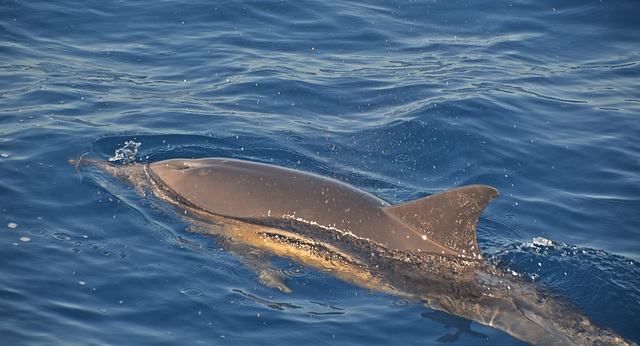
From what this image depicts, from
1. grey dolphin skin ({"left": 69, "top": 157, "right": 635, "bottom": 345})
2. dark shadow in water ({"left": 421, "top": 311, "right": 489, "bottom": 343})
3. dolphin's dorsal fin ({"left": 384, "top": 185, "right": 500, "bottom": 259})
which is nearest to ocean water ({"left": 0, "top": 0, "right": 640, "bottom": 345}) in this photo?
dark shadow in water ({"left": 421, "top": 311, "right": 489, "bottom": 343})

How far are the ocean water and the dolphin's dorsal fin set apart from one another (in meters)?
0.83

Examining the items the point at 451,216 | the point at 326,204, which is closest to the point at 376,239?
the point at 326,204

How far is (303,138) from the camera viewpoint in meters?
11.3

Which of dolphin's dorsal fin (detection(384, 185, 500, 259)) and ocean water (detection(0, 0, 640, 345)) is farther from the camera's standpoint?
dolphin's dorsal fin (detection(384, 185, 500, 259))

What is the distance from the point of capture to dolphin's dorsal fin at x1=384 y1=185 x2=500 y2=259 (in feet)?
22.7

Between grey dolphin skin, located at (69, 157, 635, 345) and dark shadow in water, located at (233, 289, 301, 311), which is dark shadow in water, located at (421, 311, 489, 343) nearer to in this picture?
grey dolphin skin, located at (69, 157, 635, 345)

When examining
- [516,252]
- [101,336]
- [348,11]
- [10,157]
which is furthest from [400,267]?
[348,11]

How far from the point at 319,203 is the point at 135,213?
101 inches

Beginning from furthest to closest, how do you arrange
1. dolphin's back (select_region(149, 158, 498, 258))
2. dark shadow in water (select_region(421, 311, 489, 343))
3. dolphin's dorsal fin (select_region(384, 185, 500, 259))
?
dolphin's back (select_region(149, 158, 498, 258)), dolphin's dorsal fin (select_region(384, 185, 500, 259)), dark shadow in water (select_region(421, 311, 489, 343))

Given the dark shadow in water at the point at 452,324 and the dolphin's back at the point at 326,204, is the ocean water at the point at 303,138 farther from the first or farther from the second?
the dolphin's back at the point at 326,204

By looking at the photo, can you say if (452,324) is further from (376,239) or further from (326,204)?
(326,204)

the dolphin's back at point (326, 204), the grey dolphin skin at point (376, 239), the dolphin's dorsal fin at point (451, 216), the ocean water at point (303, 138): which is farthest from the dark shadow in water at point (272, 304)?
the dolphin's dorsal fin at point (451, 216)

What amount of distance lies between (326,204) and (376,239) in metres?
0.86

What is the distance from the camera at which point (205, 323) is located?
6.29 m
